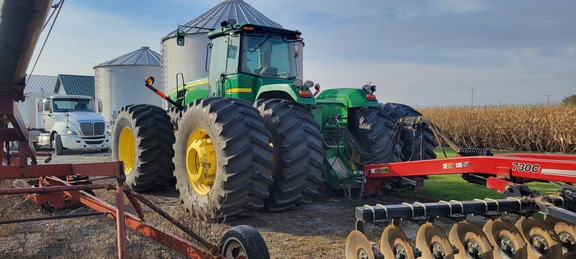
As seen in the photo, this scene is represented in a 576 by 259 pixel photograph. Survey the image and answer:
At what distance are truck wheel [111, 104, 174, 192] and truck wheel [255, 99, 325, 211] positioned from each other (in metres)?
2.29

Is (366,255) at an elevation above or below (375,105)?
below

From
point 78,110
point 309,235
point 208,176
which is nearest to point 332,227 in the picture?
point 309,235

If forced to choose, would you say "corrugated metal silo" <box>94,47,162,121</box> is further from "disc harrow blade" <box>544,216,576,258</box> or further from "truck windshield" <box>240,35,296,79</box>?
"disc harrow blade" <box>544,216,576,258</box>

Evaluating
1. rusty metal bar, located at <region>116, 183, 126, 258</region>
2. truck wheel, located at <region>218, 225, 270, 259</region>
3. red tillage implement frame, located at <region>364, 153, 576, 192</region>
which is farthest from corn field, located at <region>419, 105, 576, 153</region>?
rusty metal bar, located at <region>116, 183, 126, 258</region>

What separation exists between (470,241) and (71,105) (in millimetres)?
16245

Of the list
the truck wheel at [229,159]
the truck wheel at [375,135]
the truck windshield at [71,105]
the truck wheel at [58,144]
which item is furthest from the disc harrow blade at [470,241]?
the truck windshield at [71,105]

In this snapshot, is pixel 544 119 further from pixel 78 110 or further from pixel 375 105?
pixel 78 110

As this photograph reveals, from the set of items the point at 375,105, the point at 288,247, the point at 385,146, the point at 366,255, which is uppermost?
the point at 375,105

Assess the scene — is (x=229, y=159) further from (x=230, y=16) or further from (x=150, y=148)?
(x=230, y=16)

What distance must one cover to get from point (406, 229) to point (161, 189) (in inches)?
167

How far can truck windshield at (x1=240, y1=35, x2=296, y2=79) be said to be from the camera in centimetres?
681

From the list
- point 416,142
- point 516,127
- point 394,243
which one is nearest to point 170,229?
point 394,243

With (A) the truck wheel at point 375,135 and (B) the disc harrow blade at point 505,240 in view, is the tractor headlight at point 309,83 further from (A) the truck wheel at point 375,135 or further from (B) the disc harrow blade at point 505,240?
(B) the disc harrow blade at point 505,240

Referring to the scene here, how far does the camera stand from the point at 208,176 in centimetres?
568
